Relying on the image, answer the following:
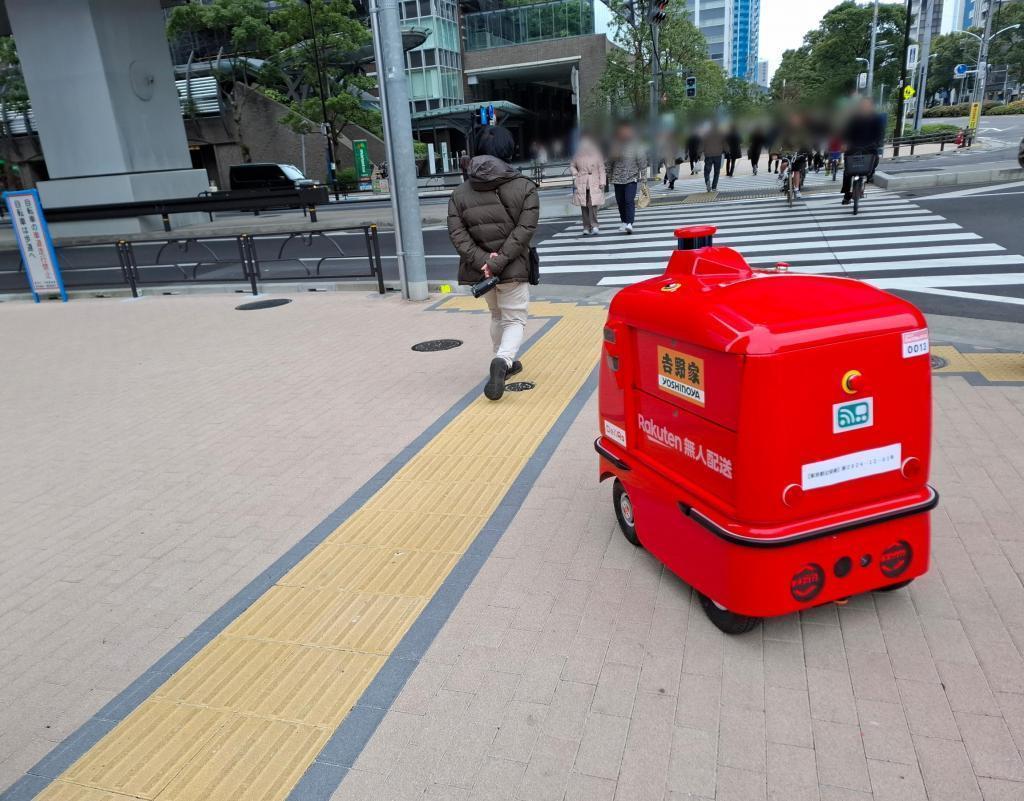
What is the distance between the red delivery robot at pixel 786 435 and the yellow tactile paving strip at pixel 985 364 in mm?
3688

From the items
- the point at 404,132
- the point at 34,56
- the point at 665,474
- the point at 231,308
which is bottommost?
the point at 231,308

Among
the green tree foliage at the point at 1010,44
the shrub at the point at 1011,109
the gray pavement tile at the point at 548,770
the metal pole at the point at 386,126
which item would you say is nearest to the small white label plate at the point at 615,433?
the gray pavement tile at the point at 548,770

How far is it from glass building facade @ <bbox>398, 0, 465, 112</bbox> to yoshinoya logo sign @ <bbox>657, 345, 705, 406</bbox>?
51.5 metres

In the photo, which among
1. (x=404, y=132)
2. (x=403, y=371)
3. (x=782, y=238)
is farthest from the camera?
(x=782, y=238)

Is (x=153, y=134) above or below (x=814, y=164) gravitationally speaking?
above

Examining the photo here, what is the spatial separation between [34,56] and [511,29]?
122 ft

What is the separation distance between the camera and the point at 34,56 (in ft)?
76.8

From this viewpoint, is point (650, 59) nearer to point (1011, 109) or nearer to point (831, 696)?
point (831, 696)

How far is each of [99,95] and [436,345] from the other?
21736 mm

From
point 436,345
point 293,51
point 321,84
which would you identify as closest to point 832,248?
point 436,345

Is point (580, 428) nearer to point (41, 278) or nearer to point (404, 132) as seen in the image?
point (404, 132)

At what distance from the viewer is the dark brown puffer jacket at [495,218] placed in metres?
5.80

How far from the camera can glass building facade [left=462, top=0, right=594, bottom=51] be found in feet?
162

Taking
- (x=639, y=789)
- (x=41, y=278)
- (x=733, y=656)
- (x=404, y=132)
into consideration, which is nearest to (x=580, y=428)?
(x=733, y=656)
